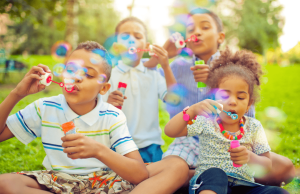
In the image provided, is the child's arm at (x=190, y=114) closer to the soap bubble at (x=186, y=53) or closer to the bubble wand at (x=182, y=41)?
the bubble wand at (x=182, y=41)

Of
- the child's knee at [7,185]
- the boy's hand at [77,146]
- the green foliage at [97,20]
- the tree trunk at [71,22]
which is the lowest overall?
the child's knee at [7,185]

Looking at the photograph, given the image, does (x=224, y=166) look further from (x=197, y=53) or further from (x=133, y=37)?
(x=133, y=37)

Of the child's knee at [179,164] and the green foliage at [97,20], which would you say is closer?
the child's knee at [179,164]

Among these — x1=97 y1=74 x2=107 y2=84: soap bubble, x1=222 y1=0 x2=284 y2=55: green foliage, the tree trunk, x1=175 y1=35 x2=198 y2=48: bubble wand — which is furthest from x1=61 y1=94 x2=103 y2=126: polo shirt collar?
x1=222 y1=0 x2=284 y2=55: green foliage

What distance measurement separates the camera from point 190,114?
1649 mm

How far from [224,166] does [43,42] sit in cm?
2008

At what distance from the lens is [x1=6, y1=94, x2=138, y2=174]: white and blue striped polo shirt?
1539mm

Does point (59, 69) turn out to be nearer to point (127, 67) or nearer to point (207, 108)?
point (127, 67)

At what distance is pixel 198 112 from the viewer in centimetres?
162

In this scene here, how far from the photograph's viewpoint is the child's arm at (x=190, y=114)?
1.55m

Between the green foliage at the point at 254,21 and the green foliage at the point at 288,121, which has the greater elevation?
the green foliage at the point at 254,21

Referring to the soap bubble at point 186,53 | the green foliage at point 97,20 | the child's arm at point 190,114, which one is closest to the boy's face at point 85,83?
the child's arm at point 190,114

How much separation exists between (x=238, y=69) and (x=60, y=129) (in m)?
1.28

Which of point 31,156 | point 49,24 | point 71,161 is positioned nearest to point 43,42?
point 49,24
